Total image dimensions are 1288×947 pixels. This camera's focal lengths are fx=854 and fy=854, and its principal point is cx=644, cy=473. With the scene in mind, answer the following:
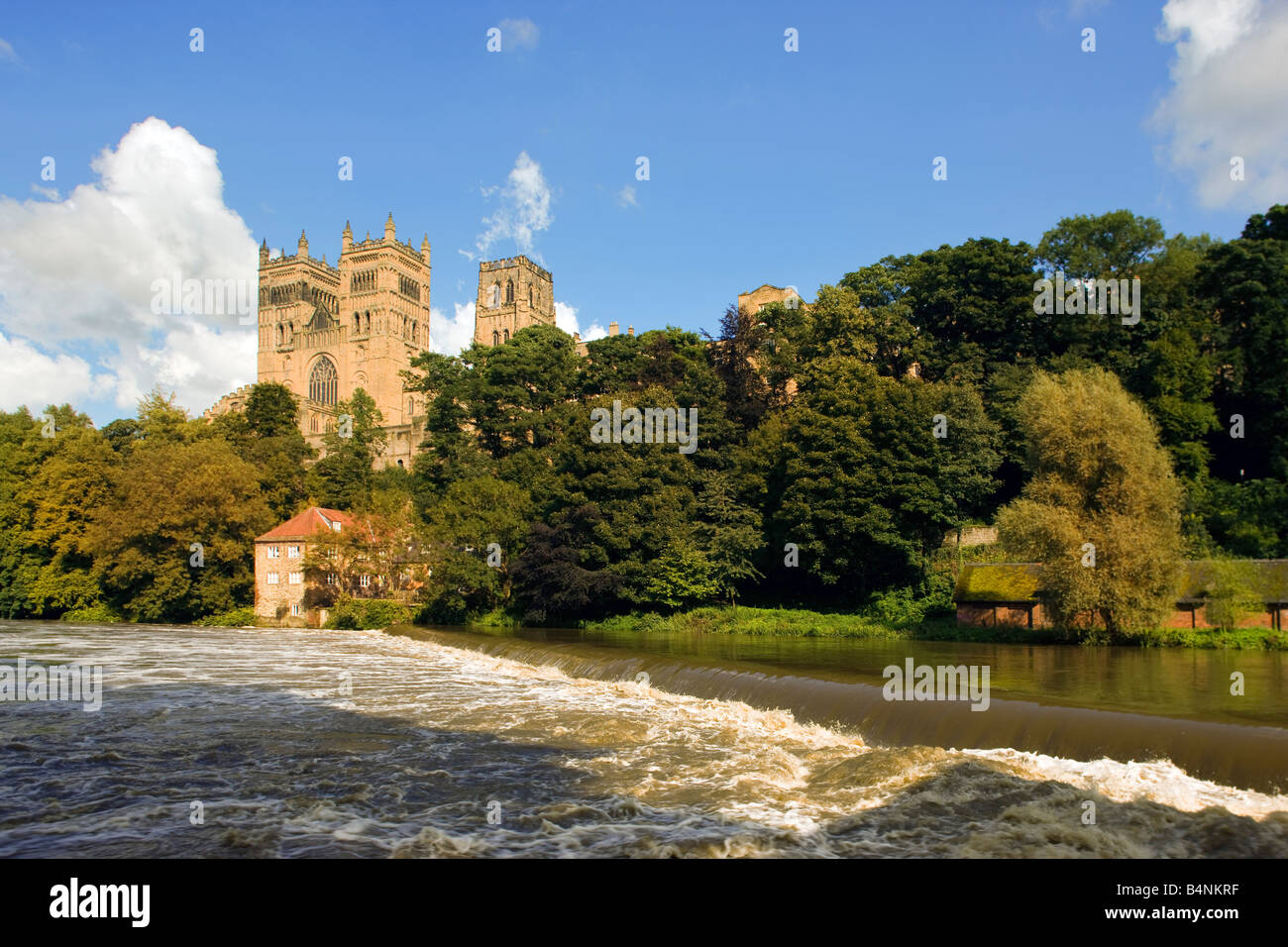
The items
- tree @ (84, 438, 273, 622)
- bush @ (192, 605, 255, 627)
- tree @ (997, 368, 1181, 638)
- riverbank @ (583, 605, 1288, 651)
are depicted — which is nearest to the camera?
tree @ (997, 368, 1181, 638)

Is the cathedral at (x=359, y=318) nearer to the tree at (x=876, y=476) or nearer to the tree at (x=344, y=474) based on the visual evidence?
the tree at (x=344, y=474)

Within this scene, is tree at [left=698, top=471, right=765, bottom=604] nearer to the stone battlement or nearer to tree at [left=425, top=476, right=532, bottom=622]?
tree at [left=425, top=476, right=532, bottom=622]

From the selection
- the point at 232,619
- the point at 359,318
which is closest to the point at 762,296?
the point at 232,619

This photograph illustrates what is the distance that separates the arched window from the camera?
127188 mm

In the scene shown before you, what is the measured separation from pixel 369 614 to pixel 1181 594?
36.7 meters

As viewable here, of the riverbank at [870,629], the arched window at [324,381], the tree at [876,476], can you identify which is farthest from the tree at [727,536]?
the arched window at [324,381]

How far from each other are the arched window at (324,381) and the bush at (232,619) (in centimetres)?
8278

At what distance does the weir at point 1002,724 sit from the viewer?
1177 cm

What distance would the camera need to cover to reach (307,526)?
48844 mm

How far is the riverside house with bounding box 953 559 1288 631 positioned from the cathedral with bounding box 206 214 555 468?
96.2 metres

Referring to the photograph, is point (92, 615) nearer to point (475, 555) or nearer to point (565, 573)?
point (475, 555)

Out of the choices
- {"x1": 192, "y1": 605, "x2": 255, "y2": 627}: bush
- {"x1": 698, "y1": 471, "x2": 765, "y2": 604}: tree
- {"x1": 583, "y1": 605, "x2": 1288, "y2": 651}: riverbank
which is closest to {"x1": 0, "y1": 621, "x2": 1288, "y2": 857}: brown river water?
{"x1": 583, "y1": 605, "x2": 1288, "y2": 651}: riverbank

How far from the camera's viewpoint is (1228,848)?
367 inches
